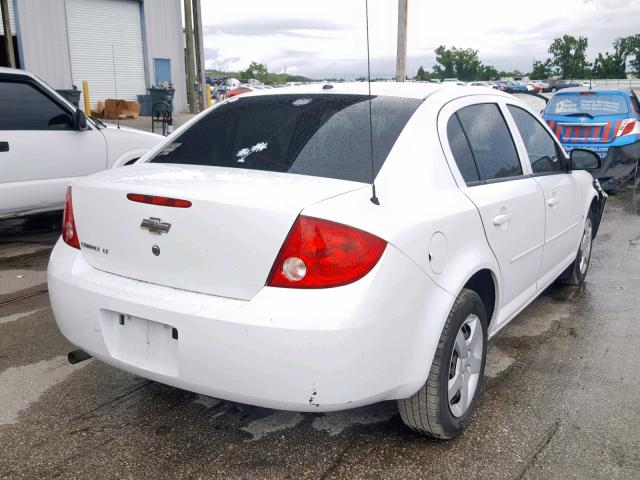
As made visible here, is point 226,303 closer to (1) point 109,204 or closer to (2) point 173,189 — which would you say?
(2) point 173,189

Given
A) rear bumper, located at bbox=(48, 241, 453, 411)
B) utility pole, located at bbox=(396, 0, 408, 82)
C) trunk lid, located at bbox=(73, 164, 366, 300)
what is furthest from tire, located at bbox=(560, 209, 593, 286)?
utility pole, located at bbox=(396, 0, 408, 82)

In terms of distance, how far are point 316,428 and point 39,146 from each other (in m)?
4.58

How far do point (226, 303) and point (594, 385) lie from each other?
2.21 metres

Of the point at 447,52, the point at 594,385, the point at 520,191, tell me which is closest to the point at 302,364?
the point at 520,191

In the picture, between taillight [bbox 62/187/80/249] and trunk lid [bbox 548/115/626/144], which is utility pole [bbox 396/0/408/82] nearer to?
trunk lid [bbox 548/115/626/144]

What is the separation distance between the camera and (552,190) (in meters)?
3.90

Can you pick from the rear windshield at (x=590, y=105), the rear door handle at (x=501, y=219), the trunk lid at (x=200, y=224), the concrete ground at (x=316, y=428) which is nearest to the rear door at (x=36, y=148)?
the concrete ground at (x=316, y=428)

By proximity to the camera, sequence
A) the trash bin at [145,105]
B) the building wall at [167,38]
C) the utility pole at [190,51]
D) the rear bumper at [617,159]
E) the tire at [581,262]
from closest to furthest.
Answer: the tire at [581,262]
the rear bumper at [617,159]
the utility pole at [190,51]
the trash bin at [145,105]
the building wall at [167,38]

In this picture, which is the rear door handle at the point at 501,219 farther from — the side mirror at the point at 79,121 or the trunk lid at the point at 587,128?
the trunk lid at the point at 587,128

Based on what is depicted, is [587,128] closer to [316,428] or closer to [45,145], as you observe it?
[45,145]

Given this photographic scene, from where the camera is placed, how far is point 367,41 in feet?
8.36

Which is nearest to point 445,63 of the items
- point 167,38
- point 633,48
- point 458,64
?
point 458,64

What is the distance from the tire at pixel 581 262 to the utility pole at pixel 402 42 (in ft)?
28.7

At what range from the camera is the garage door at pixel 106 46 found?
2042 cm
